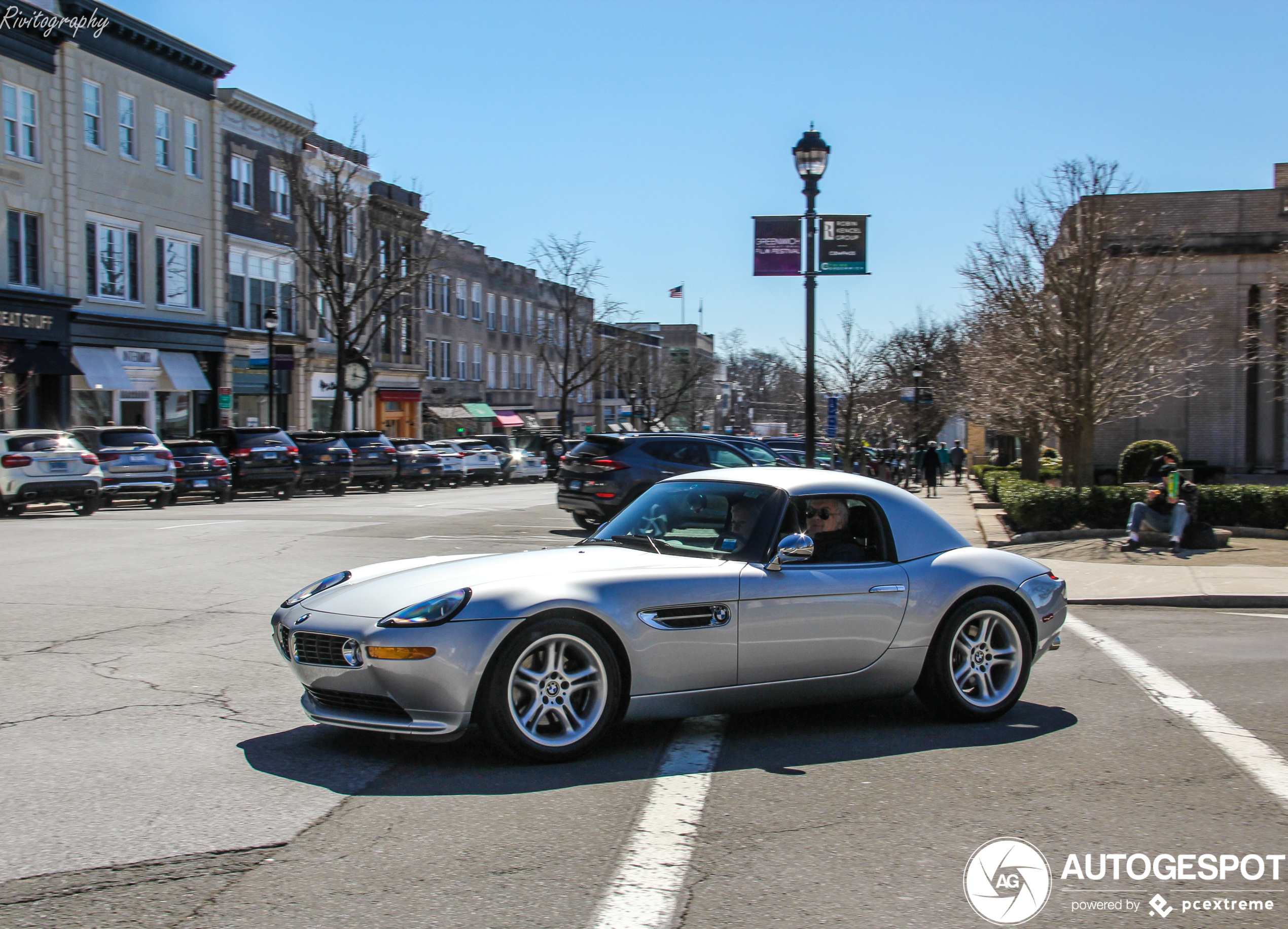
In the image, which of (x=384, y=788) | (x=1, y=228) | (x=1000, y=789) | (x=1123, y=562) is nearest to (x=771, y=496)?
(x=1000, y=789)

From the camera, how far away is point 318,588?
6.25 metres

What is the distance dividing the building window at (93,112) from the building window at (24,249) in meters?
3.55

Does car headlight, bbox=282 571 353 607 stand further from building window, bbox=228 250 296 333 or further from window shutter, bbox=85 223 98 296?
building window, bbox=228 250 296 333

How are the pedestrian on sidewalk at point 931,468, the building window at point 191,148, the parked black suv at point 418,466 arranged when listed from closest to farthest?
1. the pedestrian on sidewalk at point 931,468
2. the parked black suv at point 418,466
3. the building window at point 191,148

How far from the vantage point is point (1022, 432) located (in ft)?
103

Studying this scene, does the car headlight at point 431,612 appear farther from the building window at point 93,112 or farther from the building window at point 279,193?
the building window at point 279,193

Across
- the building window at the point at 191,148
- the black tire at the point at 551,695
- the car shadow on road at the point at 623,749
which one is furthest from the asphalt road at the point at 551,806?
the building window at the point at 191,148

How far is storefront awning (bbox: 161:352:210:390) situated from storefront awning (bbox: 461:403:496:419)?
82.9ft

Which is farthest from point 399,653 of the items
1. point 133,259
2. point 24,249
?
point 133,259

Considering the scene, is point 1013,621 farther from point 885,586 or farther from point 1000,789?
point 1000,789

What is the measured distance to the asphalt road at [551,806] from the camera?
400 centimetres

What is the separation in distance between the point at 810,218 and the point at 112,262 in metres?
27.1

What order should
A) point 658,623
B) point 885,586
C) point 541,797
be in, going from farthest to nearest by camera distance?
point 885,586 < point 658,623 < point 541,797

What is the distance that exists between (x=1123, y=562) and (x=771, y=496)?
1083cm
